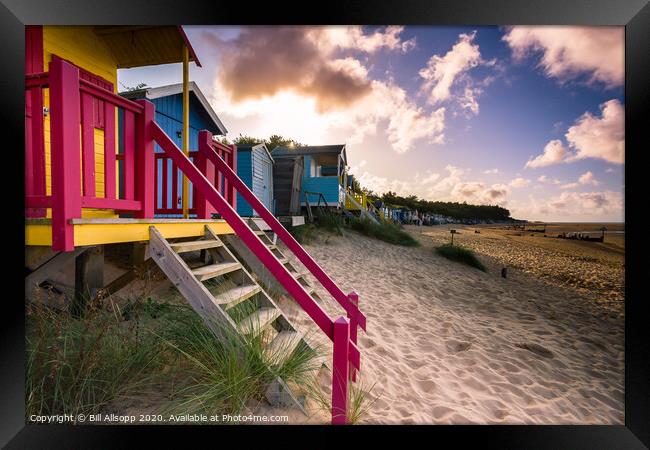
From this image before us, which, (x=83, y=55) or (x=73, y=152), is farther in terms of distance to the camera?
(x=83, y=55)

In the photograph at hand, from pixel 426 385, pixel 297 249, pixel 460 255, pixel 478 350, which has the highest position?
pixel 297 249

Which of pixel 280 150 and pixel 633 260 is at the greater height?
pixel 280 150

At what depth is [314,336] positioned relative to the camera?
116 inches

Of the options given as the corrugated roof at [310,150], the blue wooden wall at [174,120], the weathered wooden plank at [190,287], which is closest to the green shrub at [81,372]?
the weathered wooden plank at [190,287]

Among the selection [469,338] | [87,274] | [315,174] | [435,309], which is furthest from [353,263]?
[315,174]

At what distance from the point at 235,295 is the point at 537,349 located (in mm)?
3925

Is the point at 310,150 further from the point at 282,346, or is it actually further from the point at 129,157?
the point at 282,346

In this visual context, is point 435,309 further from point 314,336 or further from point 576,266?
point 576,266

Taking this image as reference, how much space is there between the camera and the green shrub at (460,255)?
8656 mm

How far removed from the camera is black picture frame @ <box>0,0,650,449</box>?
1.73 meters

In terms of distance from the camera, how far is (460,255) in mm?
9102

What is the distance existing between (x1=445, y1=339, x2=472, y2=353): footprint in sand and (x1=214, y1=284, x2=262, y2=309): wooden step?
242cm
